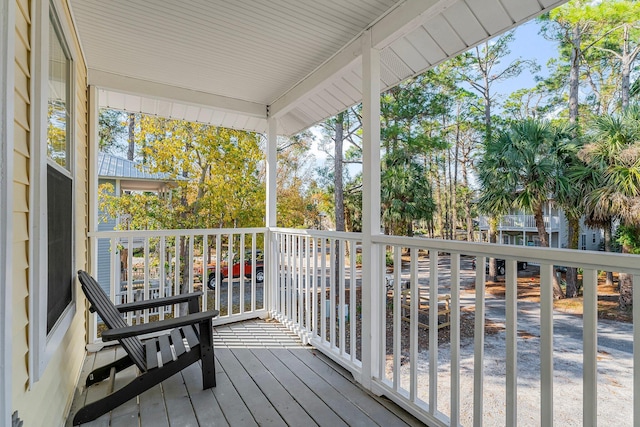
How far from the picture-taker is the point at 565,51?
960cm

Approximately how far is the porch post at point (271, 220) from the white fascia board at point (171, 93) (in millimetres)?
239

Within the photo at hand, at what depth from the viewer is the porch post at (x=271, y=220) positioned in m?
3.69

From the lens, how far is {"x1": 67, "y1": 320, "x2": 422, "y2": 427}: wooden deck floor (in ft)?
6.12

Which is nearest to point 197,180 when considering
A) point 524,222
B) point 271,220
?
point 271,220

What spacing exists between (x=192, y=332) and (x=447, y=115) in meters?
11.4

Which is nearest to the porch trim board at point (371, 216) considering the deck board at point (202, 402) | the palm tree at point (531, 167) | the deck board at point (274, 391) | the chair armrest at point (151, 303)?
the deck board at point (274, 391)

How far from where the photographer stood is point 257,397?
210 cm

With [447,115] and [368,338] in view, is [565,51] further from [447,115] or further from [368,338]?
[368,338]

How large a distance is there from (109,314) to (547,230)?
9515mm

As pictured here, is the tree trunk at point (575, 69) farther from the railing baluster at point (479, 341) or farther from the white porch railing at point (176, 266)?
the railing baluster at point (479, 341)

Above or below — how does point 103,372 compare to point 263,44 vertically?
below

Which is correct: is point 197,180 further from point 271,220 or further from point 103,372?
point 103,372

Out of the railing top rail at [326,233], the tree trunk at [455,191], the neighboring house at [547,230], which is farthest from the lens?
the tree trunk at [455,191]

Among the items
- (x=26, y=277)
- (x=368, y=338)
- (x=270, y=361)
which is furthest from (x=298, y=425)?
(x=26, y=277)
